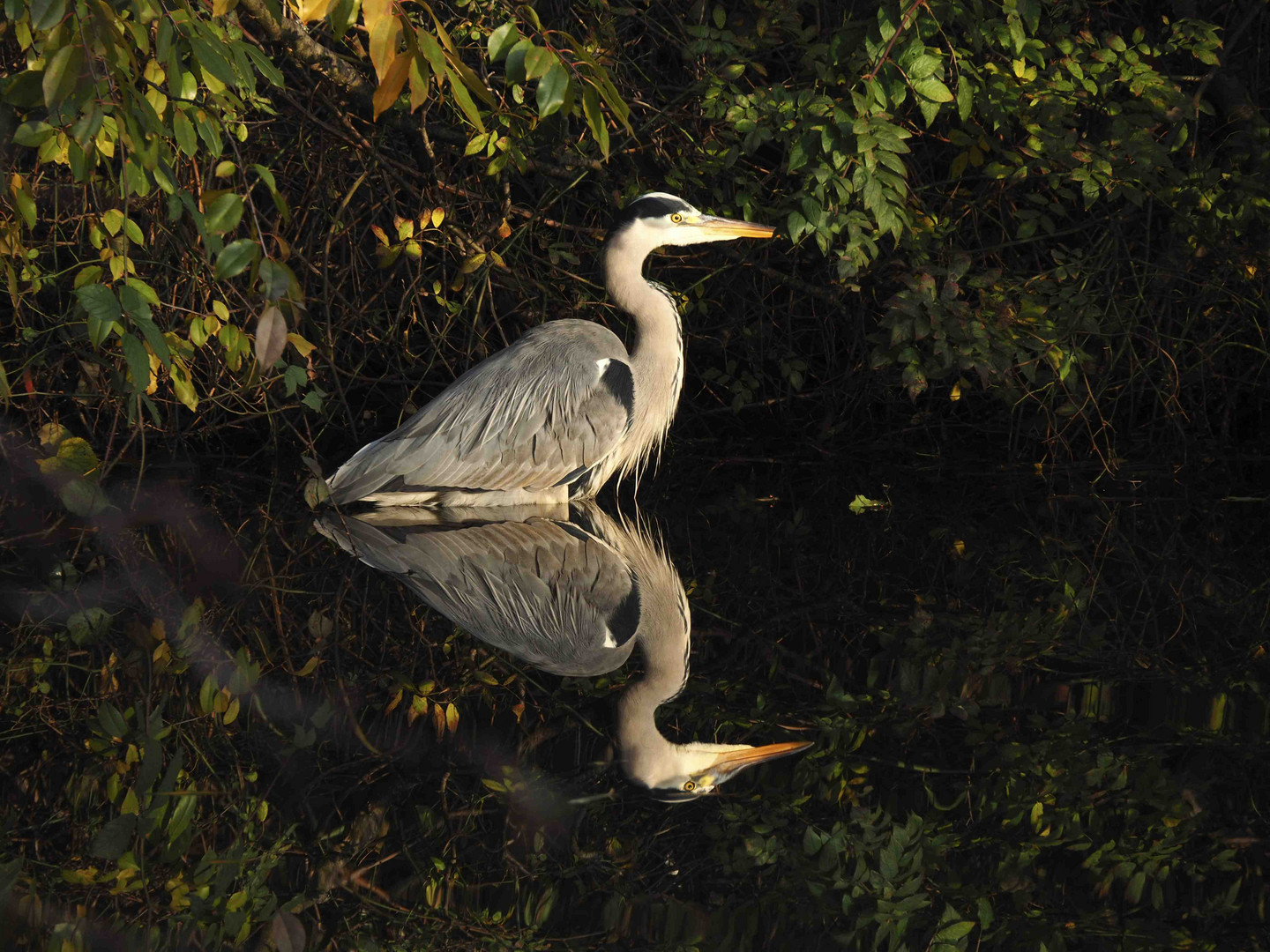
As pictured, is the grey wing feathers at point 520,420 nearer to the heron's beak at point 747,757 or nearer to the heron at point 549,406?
the heron at point 549,406

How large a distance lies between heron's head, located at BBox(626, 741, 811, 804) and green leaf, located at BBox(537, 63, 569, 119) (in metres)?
1.06

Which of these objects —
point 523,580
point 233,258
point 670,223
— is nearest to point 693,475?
point 670,223

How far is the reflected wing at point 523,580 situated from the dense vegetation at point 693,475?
0.53 ft

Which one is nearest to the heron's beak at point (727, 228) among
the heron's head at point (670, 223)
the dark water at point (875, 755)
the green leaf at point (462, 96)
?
the heron's head at point (670, 223)

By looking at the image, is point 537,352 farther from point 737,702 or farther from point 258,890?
point 258,890

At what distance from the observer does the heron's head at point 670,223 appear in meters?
4.82

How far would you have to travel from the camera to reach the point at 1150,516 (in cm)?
446

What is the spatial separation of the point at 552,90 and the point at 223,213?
56cm

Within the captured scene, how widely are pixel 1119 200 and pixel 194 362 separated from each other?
3.94 metres

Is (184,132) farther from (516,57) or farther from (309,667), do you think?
(309,667)

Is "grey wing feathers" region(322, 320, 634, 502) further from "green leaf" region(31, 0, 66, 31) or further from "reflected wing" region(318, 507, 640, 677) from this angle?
"green leaf" region(31, 0, 66, 31)

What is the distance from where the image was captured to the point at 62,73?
6.68 feet

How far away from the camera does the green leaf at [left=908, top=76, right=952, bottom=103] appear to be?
3918 mm

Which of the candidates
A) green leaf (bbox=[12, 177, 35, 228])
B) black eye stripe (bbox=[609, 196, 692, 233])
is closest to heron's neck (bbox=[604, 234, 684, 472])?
black eye stripe (bbox=[609, 196, 692, 233])
